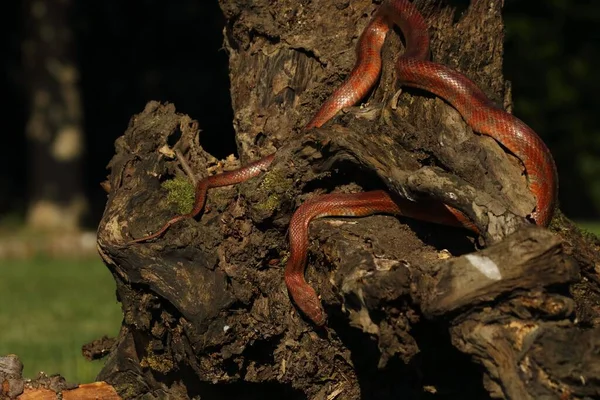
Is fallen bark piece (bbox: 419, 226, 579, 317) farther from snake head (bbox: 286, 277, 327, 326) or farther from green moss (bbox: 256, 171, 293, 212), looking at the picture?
green moss (bbox: 256, 171, 293, 212)

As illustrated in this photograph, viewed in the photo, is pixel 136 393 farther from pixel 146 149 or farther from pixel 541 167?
pixel 541 167

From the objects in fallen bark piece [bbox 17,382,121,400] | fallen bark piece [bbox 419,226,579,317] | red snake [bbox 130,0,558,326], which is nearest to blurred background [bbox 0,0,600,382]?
fallen bark piece [bbox 17,382,121,400]

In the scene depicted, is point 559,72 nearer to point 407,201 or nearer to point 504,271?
point 407,201

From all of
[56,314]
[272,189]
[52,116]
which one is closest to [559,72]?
[52,116]

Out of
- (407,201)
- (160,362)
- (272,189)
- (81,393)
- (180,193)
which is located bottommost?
(407,201)

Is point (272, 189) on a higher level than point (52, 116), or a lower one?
lower

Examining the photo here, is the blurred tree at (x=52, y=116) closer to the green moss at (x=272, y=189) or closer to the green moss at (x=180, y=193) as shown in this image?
the green moss at (x=180, y=193)
